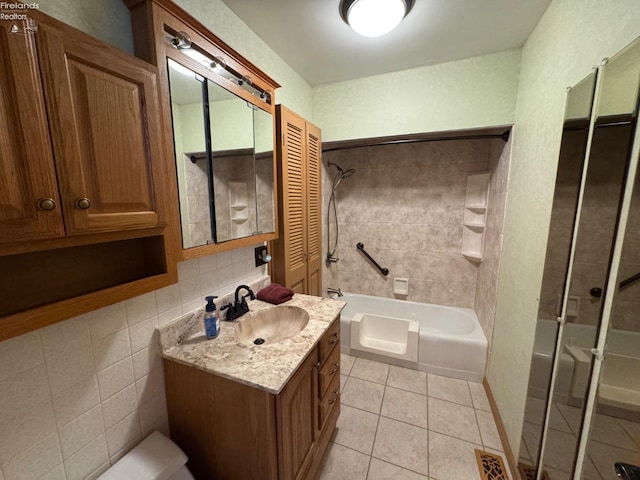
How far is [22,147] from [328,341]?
50.9 inches

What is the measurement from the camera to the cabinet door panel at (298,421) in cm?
93

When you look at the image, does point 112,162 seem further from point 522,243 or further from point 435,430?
point 435,430

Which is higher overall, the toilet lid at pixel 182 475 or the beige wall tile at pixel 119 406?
the beige wall tile at pixel 119 406

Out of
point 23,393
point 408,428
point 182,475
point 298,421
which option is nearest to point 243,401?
point 298,421

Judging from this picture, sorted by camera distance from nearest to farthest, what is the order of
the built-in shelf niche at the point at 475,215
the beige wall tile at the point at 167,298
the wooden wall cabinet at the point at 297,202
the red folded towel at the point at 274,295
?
the beige wall tile at the point at 167,298
the red folded towel at the point at 274,295
the wooden wall cabinet at the point at 297,202
the built-in shelf niche at the point at 475,215


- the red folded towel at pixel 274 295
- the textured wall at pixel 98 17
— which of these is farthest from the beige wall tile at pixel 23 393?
the textured wall at pixel 98 17

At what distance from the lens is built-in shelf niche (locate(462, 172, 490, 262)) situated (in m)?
2.30

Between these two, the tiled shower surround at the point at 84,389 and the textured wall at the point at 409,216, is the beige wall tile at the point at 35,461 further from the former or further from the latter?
the textured wall at the point at 409,216

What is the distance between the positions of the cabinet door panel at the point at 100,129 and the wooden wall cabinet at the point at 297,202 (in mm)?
885

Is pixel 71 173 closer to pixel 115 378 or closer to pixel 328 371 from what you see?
pixel 115 378

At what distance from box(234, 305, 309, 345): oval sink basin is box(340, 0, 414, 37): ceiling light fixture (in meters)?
1.59

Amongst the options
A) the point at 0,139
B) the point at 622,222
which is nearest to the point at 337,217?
the point at 622,222

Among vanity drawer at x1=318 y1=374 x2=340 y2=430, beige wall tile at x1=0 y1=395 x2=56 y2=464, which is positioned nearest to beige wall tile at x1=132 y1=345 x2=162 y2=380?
beige wall tile at x1=0 y1=395 x2=56 y2=464

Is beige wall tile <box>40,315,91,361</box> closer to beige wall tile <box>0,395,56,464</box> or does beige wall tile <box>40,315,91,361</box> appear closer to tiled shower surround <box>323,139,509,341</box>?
beige wall tile <box>0,395,56,464</box>
